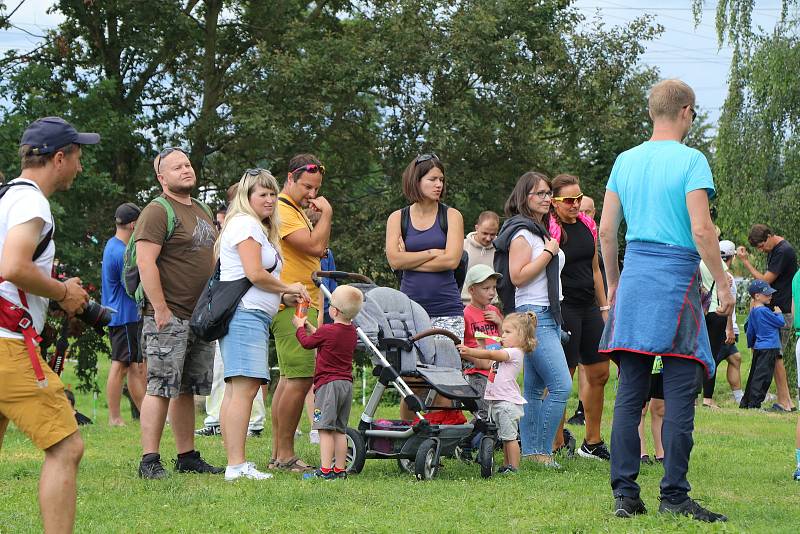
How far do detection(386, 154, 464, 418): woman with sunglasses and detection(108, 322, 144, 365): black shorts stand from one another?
3900 mm

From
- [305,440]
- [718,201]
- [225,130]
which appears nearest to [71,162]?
[305,440]

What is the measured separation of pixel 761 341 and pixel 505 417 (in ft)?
Answer: 28.8

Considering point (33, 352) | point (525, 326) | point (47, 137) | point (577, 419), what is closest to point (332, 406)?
point (525, 326)

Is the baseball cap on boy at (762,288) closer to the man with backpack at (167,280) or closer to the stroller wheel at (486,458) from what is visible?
the stroller wheel at (486,458)

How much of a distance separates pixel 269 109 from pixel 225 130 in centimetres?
143

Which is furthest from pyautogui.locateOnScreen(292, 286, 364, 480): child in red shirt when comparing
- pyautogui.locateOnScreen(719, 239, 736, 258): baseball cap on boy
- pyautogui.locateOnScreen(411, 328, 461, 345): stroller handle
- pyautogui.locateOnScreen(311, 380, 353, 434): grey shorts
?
pyautogui.locateOnScreen(719, 239, 736, 258): baseball cap on boy

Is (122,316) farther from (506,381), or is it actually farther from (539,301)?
(539,301)

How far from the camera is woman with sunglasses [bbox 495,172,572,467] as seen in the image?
8383 mm

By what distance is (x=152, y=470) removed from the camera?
25.5 feet

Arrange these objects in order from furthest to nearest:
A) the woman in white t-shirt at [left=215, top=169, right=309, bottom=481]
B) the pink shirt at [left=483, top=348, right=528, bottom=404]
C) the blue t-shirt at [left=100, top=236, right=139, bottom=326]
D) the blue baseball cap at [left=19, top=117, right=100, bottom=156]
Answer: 1. the blue t-shirt at [left=100, top=236, right=139, bottom=326]
2. the pink shirt at [left=483, top=348, right=528, bottom=404]
3. the woman in white t-shirt at [left=215, top=169, right=309, bottom=481]
4. the blue baseball cap at [left=19, top=117, right=100, bottom=156]

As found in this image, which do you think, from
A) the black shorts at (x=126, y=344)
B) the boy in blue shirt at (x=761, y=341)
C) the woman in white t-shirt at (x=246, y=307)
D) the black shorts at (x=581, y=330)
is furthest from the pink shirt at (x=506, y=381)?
the boy in blue shirt at (x=761, y=341)

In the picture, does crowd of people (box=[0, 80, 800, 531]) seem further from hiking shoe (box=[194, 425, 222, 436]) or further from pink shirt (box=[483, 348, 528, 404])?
hiking shoe (box=[194, 425, 222, 436])

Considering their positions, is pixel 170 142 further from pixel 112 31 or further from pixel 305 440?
pixel 305 440

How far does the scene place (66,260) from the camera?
1912 centimetres
